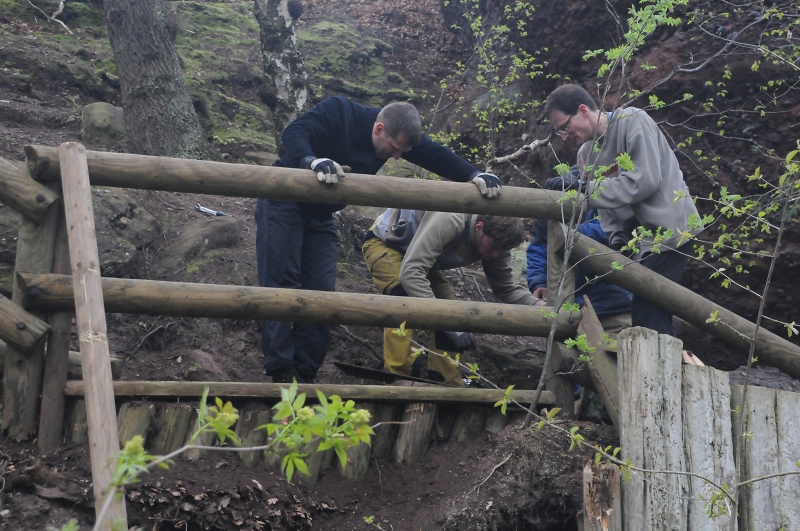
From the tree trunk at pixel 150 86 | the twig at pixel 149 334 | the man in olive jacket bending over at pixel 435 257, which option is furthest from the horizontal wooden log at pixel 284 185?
the tree trunk at pixel 150 86

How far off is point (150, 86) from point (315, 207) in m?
3.67

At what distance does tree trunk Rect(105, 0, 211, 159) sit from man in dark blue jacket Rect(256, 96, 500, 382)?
308cm

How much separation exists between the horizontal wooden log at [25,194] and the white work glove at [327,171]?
51.7 inches

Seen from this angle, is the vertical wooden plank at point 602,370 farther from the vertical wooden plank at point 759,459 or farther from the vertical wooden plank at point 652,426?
the vertical wooden plank at point 759,459

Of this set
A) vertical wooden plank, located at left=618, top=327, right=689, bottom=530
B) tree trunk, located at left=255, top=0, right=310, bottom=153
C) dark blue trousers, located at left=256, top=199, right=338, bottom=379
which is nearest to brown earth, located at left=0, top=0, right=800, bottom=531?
vertical wooden plank, located at left=618, top=327, right=689, bottom=530

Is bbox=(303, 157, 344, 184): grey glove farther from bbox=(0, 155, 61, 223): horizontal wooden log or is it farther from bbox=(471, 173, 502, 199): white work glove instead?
bbox=(0, 155, 61, 223): horizontal wooden log

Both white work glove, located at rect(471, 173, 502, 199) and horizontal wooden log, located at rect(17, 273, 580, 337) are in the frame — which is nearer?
horizontal wooden log, located at rect(17, 273, 580, 337)

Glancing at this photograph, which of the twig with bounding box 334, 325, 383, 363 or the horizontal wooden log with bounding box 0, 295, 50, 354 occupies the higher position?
the twig with bounding box 334, 325, 383, 363

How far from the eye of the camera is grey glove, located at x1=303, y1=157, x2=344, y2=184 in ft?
13.0

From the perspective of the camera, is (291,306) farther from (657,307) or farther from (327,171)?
(657,307)

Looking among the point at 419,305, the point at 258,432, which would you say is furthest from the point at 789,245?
the point at 258,432

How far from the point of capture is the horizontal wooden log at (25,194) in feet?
12.1

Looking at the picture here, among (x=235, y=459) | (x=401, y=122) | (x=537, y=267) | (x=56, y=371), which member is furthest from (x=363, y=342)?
(x=56, y=371)

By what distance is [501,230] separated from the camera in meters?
4.88
